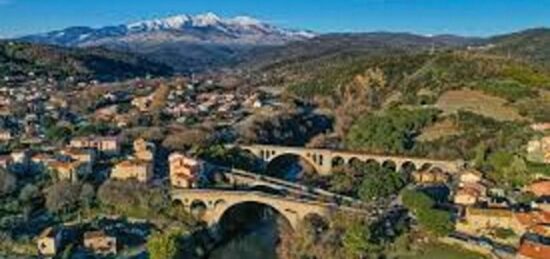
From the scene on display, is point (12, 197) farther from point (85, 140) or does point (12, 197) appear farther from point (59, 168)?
point (85, 140)

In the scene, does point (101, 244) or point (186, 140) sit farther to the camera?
point (186, 140)

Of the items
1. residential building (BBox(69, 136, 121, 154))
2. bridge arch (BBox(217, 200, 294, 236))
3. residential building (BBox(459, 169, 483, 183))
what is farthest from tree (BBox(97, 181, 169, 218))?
residential building (BBox(459, 169, 483, 183))

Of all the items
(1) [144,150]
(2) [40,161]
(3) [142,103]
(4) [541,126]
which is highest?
(3) [142,103]

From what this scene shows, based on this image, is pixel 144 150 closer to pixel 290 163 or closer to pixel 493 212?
pixel 290 163

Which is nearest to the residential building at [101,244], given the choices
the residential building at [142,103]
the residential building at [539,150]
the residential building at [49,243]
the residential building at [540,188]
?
the residential building at [49,243]

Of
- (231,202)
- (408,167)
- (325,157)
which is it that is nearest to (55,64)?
(325,157)

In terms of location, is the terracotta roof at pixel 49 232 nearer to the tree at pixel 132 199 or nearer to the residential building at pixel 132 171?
→ the tree at pixel 132 199
